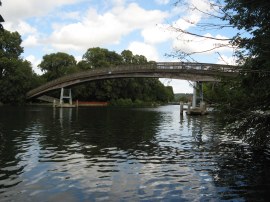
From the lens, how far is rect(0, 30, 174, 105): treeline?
286 ft

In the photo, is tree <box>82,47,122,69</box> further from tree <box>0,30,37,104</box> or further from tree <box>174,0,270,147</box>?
tree <box>174,0,270,147</box>

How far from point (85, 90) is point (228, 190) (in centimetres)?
9169

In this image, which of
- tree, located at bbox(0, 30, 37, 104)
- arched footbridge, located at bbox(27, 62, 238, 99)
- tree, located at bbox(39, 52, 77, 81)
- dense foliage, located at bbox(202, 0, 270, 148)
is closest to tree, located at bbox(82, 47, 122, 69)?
tree, located at bbox(39, 52, 77, 81)

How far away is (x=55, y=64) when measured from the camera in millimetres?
104812

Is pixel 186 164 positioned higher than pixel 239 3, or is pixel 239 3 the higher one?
pixel 239 3

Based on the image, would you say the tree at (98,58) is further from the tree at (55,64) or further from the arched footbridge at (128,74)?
the arched footbridge at (128,74)

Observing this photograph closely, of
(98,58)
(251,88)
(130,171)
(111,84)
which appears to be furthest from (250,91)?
(98,58)

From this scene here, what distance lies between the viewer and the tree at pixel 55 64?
341 feet

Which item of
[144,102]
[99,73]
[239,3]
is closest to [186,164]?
[239,3]

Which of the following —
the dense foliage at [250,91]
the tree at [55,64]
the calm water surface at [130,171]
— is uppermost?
the tree at [55,64]

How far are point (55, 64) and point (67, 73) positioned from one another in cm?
918

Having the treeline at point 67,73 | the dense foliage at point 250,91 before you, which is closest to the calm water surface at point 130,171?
the dense foliage at point 250,91

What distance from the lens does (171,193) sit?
399 inches

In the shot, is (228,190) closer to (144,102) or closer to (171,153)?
(171,153)
